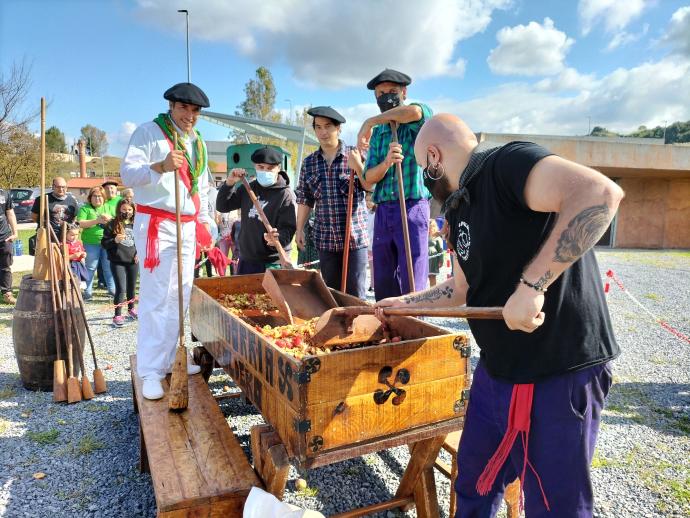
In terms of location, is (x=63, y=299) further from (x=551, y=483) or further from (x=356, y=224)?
(x=551, y=483)

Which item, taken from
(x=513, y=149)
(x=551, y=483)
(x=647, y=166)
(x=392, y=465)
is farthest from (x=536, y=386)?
(x=647, y=166)

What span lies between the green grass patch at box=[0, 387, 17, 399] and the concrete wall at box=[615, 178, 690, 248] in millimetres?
23635

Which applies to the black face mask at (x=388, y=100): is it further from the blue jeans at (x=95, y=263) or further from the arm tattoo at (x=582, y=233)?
the blue jeans at (x=95, y=263)

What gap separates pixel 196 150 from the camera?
362cm

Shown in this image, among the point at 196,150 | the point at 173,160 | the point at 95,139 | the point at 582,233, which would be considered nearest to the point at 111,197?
the point at 196,150

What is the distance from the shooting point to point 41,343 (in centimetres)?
422

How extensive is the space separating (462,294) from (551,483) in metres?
0.82

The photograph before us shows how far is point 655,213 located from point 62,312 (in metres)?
24.7

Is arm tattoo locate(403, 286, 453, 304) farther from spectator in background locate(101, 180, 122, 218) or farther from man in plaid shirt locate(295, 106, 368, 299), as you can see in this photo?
spectator in background locate(101, 180, 122, 218)

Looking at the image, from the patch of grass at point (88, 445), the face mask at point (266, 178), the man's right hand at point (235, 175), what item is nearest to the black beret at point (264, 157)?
the face mask at point (266, 178)

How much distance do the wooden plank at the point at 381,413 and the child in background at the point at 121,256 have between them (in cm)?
Answer: 547

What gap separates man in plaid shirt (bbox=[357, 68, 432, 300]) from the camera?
3570 mm

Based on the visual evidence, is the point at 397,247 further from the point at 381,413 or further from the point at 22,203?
the point at 22,203

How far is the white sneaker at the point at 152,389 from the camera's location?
3160 millimetres
